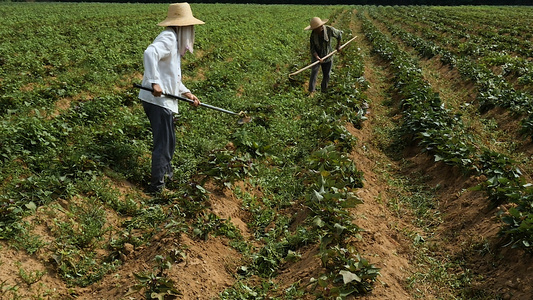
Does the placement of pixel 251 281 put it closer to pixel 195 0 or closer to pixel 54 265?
pixel 54 265

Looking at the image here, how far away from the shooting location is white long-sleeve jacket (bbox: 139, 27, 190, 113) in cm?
493

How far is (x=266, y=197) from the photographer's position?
18.5 ft

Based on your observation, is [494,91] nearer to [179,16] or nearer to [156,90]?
[179,16]

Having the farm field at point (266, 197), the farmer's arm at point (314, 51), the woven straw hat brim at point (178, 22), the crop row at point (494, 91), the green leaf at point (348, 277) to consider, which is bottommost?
the farm field at point (266, 197)

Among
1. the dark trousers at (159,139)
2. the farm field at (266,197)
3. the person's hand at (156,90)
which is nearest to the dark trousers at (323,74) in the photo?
the farm field at (266,197)

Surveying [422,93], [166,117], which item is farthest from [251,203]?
[422,93]

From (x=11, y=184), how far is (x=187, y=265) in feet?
7.59

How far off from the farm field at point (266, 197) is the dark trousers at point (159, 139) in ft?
0.86

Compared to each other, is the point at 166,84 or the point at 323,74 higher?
the point at 166,84

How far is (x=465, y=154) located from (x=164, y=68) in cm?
405

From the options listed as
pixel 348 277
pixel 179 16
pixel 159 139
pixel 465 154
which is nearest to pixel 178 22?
pixel 179 16

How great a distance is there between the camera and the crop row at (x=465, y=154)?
4.01 metres

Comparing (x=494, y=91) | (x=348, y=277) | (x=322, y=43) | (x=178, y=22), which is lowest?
(x=348, y=277)

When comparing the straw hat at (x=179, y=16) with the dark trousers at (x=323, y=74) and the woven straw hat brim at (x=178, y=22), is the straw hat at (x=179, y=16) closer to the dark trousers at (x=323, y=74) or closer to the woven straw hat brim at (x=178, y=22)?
the woven straw hat brim at (x=178, y=22)
